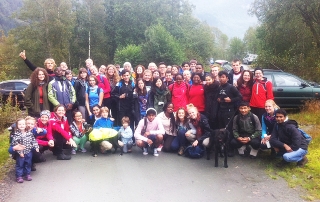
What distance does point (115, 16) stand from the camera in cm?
4628

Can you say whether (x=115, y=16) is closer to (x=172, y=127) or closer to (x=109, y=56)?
(x=109, y=56)

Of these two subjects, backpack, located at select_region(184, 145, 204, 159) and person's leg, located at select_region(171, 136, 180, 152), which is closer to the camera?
backpack, located at select_region(184, 145, 204, 159)

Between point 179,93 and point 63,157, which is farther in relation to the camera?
point 179,93

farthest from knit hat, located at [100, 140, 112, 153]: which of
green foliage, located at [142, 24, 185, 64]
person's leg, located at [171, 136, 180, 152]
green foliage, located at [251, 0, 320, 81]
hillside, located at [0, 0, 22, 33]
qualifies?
hillside, located at [0, 0, 22, 33]

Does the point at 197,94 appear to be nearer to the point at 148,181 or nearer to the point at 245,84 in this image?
the point at 245,84

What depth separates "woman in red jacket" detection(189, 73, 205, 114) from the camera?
7.61 meters

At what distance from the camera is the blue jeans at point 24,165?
5.68 metres

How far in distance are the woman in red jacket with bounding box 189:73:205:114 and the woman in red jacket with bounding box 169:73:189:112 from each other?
17 centimetres

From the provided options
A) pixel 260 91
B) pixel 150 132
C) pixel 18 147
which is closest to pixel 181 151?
pixel 150 132

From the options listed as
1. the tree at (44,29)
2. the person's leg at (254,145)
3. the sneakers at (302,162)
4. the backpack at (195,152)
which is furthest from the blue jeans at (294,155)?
the tree at (44,29)

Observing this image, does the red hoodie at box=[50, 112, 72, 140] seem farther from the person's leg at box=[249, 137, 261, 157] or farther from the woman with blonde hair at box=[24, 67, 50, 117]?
the person's leg at box=[249, 137, 261, 157]

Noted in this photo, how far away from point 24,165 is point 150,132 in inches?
106

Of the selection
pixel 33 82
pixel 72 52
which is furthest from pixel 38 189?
pixel 72 52

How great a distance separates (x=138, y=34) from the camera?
45750mm
